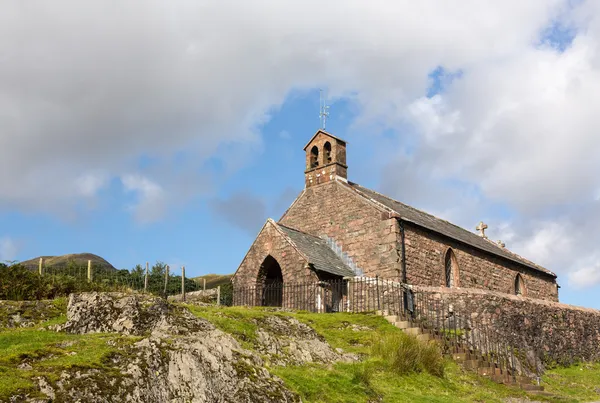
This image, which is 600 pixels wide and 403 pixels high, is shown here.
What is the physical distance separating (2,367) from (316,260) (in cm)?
1848

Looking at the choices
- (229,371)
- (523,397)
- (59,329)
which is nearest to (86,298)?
(59,329)

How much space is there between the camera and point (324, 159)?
3019 centimetres

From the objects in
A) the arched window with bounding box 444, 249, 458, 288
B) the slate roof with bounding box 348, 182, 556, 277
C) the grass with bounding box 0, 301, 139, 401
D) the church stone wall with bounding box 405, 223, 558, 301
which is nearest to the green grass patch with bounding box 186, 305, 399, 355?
the grass with bounding box 0, 301, 139, 401

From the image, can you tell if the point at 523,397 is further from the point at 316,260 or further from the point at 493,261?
the point at 493,261

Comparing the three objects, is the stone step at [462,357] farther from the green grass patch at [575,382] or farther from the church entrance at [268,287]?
the church entrance at [268,287]

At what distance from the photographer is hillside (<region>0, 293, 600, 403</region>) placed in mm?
6566

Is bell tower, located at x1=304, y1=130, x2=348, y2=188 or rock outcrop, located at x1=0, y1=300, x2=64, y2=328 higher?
bell tower, located at x1=304, y1=130, x2=348, y2=188

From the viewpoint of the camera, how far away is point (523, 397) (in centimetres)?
1507

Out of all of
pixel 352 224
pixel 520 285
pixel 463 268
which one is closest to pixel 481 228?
pixel 520 285

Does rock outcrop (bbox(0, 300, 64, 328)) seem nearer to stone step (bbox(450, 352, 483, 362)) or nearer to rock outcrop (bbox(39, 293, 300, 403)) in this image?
rock outcrop (bbox(39, 293, 300, 403))

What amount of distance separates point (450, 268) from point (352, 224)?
5.96m

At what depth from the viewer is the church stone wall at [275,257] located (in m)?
24.1

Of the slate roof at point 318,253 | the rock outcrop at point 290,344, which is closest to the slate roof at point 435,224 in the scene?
the slate roof at point 318,253

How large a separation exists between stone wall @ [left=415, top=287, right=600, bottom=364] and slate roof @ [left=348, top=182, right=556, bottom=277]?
497 centimetres
